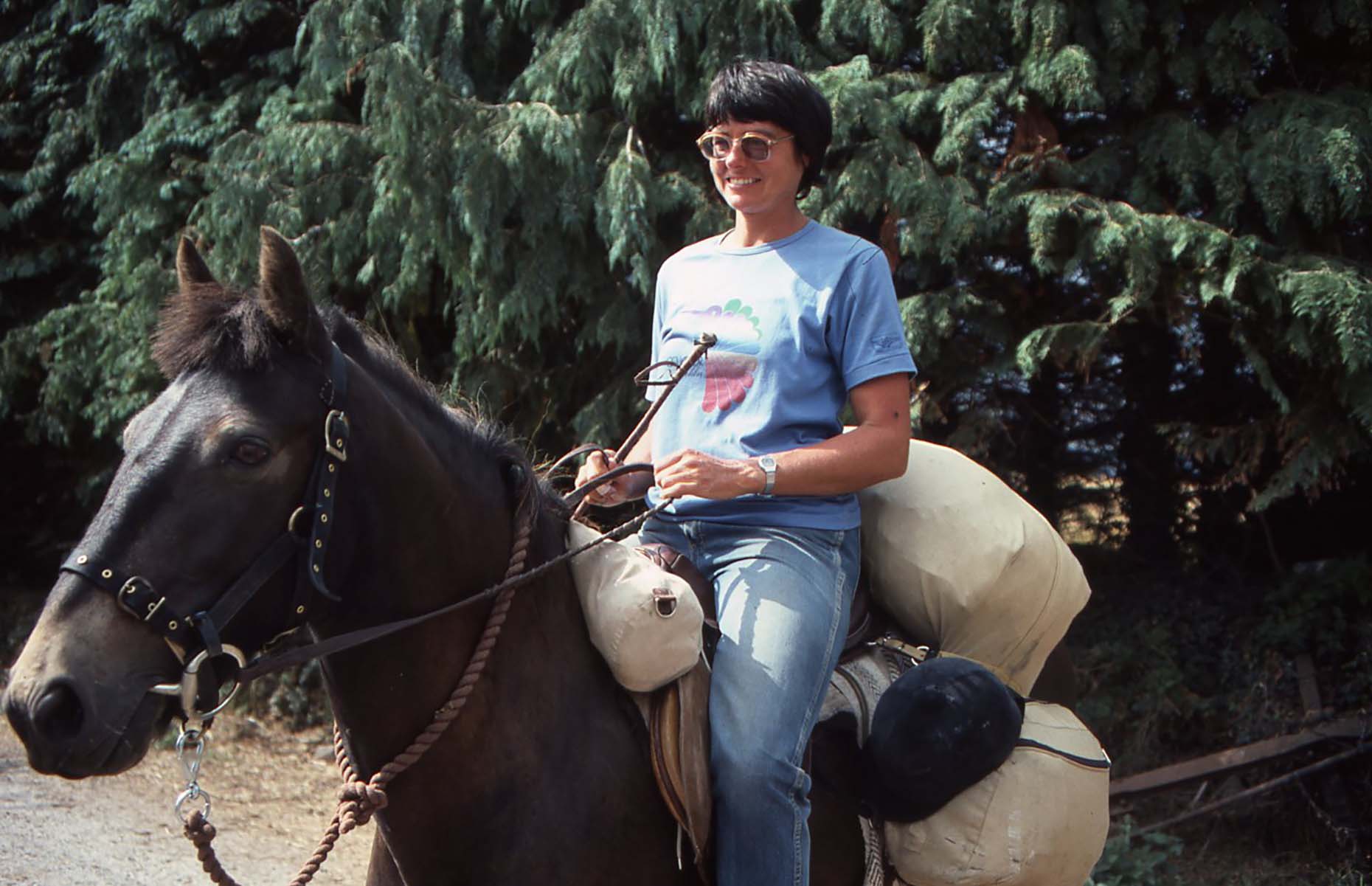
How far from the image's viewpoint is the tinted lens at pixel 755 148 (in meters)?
2.68

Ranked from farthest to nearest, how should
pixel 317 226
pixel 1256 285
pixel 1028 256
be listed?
pixel 317 226
pixel 1028 256
pixel 1256 285

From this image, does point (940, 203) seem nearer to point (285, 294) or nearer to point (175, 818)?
point (285, 294)

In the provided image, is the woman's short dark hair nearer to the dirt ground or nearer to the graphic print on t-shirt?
the graphic print on t-shirt

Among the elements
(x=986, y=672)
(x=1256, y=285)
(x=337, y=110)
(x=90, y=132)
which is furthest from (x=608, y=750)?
(x=90, y=132)

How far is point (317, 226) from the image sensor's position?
581cm

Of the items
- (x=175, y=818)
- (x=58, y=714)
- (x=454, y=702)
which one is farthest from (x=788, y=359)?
(x=175, y=818)

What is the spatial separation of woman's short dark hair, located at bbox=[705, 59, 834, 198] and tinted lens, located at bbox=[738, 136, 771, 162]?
5 cm

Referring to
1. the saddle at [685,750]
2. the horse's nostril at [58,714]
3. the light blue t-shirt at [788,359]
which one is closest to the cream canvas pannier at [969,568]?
the light blue t-shirt at [788,359]

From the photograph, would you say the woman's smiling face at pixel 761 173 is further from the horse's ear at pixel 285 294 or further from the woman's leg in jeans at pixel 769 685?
the horse's ear at pixel 285 294

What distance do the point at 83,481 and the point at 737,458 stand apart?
6456 millimetres

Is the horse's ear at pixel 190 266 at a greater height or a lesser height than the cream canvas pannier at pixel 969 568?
greater

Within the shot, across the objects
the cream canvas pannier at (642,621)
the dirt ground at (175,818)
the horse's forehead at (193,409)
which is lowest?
the dirt ground at (175,818)

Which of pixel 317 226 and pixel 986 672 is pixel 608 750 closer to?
pixel 986 672

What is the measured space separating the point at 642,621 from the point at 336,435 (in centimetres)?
68
